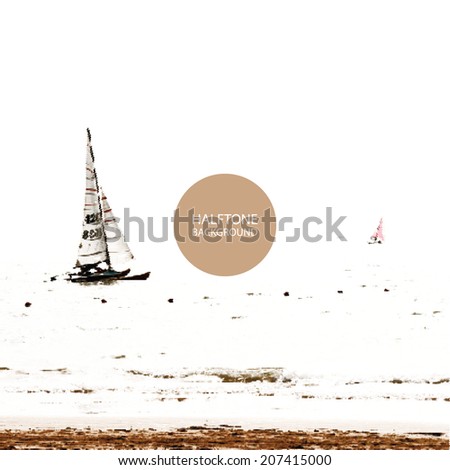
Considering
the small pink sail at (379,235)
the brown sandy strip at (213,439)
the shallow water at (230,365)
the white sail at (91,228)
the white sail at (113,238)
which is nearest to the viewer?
the brown sandy strip at (213,439)

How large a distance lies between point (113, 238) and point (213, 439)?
1479 inches

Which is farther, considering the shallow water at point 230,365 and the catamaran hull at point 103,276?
the catamaran hull at point 103,276

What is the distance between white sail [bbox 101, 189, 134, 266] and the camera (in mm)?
45219

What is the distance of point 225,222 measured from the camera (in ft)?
295

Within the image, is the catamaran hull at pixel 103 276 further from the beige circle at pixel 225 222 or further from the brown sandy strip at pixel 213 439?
the brown sandy strip at pixel 213 439

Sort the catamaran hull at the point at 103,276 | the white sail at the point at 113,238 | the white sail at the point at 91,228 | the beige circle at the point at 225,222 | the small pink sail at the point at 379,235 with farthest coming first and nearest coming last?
the small pink sail at the point at 379,235
the beige circle at the point at 225,222
the catamaran hull at the point at 103,276
the white sail at the point at 113,238
the white sail at the point at 91,228

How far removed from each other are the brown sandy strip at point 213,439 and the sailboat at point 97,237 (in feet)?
111

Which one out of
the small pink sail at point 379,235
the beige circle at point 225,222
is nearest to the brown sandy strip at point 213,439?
the beige circle at point 225,222

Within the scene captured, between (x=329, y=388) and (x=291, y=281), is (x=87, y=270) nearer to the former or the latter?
(x=291, y=281)

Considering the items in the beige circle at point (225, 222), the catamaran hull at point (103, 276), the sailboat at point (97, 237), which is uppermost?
the beige circle at point (225, 222)

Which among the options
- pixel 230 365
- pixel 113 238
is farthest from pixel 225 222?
pixel 230 365

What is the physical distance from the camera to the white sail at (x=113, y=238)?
148 feet

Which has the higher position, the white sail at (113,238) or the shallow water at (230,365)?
the white sail at (113,238)

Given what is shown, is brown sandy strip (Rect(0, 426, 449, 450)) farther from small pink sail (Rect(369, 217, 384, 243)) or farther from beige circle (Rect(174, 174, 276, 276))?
small pink sail (Rect(369, 217, 384, 243))
